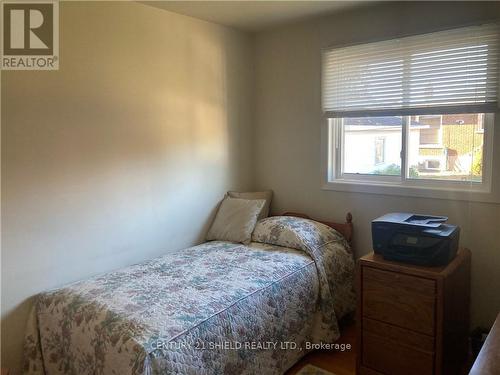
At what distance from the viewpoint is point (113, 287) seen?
2.13 metres

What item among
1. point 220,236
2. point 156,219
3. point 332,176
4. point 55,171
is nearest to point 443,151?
point 332,176

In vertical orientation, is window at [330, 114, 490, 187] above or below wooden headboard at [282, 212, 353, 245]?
above

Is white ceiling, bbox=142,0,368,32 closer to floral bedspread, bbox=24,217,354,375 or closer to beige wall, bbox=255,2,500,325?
beige wall, bbox=255,2,500,325

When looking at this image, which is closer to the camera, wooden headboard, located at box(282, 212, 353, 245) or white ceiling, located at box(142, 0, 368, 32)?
white ceiling, located at box(142, 0, 368, 32)

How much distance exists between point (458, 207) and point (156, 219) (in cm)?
203

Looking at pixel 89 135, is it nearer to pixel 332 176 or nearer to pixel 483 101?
pixel 332 176

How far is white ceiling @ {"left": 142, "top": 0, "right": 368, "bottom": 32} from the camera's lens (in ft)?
8.62

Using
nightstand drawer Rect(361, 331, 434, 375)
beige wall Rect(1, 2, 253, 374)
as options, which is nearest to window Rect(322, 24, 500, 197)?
beige wall Rect(1, 2, 253, 374)

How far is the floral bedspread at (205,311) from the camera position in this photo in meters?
1.71


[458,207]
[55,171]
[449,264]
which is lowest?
[449,264]

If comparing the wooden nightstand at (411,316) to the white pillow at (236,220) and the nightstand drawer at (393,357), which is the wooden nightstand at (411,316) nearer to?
the nightstand drawer at (393,357)

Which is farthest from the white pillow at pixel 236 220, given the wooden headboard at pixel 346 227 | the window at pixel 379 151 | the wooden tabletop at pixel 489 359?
the wooden tabletop at pixel 489 359

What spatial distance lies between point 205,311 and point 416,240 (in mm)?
1171

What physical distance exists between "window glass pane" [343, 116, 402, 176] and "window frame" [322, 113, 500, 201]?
4 cm
